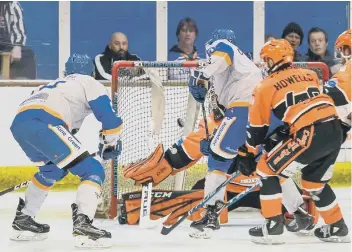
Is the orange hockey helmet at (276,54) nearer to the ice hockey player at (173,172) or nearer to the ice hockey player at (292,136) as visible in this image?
the ice hockey player at (292,136)

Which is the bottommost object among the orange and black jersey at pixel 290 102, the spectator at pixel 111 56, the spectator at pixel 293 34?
the orange and black jersey at pixel 290 102

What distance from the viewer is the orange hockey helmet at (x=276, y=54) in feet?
13.1

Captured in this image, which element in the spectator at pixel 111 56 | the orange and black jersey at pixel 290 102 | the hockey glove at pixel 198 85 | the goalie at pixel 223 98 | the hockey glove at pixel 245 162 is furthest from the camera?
the spectator at pixel 111 56

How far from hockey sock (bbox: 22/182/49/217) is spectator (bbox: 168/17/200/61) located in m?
2.54

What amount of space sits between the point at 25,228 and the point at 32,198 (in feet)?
0.47

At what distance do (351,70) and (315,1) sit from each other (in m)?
2.88

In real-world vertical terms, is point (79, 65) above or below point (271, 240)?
above

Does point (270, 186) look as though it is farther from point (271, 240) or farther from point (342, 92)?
point (342, 92)

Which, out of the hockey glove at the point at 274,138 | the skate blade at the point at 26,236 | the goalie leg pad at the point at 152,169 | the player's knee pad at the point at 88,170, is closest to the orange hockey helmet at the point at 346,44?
the hockey glove at the point at 274,138

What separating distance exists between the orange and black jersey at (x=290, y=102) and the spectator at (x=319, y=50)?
2.77 m

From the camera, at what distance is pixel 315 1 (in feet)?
22.5

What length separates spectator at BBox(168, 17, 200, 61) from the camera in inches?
260

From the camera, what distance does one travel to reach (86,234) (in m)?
3.94

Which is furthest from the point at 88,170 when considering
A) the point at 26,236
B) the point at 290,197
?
the point at 290,197
